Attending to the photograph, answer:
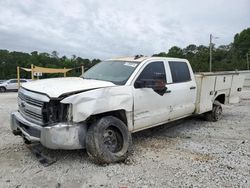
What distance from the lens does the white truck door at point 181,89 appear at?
23.4 feet

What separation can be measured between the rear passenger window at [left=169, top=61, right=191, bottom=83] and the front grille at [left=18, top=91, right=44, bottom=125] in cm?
323

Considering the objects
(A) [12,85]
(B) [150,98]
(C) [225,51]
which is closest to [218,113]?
(B) [150,98]

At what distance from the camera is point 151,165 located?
17.4 ft

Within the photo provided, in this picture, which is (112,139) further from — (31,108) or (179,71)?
(179,71)

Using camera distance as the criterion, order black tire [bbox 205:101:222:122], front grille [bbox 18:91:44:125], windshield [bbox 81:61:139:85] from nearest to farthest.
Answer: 1. front grille [bbox 18:91:44:125]
2. windshield [bbox 81:61:139:85]
3. black tire [bbox 205:101:222:122]

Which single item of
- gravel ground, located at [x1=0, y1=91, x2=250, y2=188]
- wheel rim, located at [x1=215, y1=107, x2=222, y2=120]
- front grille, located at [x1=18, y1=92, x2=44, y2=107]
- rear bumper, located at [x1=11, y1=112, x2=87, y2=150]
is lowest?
gravel ground, located at [x1=0, y1=91, x2=250, y2=188]

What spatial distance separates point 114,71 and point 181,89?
5.53 feet

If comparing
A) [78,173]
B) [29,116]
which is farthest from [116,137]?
[29,116]

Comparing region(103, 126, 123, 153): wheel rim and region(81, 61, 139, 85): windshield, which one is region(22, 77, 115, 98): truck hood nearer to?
region(81, 61, 139, 85): windshield

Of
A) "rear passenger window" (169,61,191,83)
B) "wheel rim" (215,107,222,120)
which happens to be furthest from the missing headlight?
"wheel rim" (215,107,222,120)

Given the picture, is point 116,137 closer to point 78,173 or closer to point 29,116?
point 78,173

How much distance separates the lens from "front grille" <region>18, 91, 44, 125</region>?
5.12 meters

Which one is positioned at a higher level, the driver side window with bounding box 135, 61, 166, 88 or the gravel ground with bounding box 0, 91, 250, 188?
the driver side window with bounding box 135, 61, 166, 88

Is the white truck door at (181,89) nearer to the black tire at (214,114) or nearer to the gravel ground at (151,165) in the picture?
the gravel ground at (151,165)
